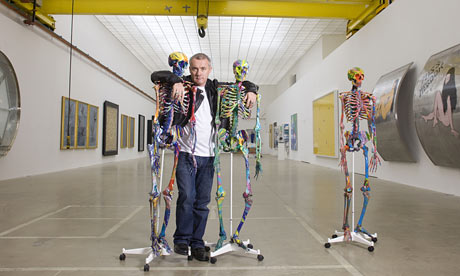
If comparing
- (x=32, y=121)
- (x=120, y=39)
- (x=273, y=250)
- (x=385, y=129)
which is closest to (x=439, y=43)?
(x=385, y=129)

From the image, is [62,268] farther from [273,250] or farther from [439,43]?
[439,43]

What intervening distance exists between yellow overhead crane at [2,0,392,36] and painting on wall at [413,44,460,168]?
3.81 meters

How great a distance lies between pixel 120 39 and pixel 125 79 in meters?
2.04

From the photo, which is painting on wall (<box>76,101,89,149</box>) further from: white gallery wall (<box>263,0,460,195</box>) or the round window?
white gallery wall (<box>263,0,460,195</box>)

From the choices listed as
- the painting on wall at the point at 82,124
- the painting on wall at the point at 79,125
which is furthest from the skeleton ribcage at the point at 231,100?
the painting on wall at the point at 82,124

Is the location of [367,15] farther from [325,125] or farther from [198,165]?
[198,165]

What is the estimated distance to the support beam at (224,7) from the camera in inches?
343

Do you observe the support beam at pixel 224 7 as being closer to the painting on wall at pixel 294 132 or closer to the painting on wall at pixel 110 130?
the painting on wall at pixel 110 130

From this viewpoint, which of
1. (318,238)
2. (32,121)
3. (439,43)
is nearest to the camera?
(318,238)

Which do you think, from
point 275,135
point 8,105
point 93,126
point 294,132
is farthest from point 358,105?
point 275,135

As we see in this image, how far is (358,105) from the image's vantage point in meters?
2.98

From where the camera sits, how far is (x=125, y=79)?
1639 cm

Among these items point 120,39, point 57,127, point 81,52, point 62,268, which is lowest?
point 62,268

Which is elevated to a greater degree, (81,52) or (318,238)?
(81,52)
